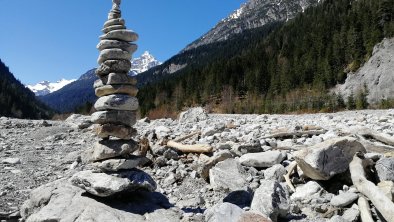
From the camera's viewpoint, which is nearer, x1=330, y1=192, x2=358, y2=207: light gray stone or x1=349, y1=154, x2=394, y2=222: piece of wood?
x1=349, y1=154, x2=394, y2=222: piece of wood

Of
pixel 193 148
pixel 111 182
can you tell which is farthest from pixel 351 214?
pixel 193 148

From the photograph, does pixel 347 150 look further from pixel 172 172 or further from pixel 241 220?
pixel 172 172

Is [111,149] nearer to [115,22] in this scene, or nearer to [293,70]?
[115,22]

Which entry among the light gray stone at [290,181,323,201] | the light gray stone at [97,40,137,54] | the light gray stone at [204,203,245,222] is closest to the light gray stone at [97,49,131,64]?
the light gray stone at [97,40,137,54]

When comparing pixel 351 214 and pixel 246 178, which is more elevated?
pixel 246 178

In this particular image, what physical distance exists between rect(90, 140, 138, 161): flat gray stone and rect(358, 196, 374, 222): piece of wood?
472 centimetres

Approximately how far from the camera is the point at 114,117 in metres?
7.97

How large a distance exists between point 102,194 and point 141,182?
82cm

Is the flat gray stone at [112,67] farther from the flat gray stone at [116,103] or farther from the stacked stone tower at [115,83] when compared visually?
the flat gray stone at [116,103]

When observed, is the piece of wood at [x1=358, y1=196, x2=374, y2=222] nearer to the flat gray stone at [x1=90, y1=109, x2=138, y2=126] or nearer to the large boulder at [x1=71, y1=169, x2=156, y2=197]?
the large boulder at [x1=71, y1=169, x2=156, y2=197]

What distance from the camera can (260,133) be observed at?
587 inches

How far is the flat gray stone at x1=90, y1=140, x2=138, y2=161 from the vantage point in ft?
26.0

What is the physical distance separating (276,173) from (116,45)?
4960mm

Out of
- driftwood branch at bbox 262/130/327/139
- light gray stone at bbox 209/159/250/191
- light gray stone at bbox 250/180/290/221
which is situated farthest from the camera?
driftwood branch at bbox 262/130/327/139
